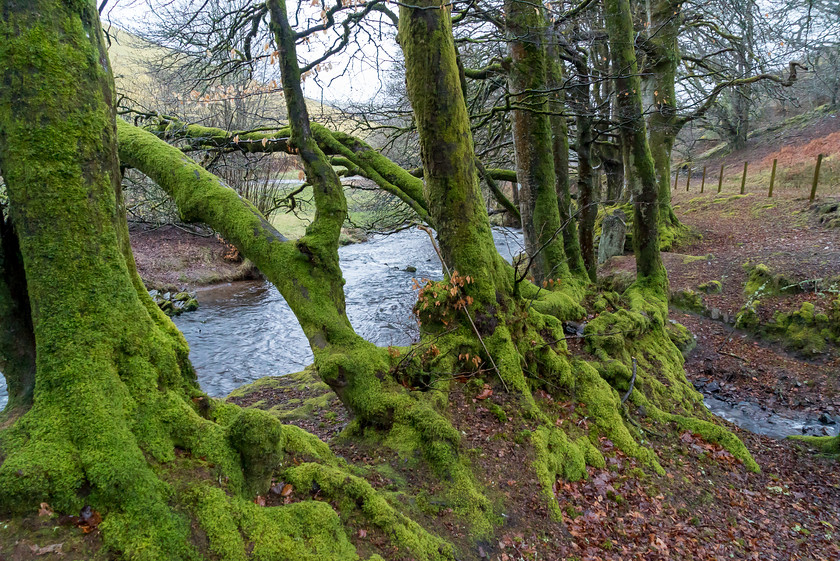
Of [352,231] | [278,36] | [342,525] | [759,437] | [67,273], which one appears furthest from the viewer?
[352,231]

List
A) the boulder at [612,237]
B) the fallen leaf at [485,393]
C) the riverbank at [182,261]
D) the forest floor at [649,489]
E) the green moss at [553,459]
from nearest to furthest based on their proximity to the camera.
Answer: the forest floor at [649,489] < the green moss at [553,459] < the fallen leaf at [485,393] < the boulder at [612,237] < the riverbank at [182,261]

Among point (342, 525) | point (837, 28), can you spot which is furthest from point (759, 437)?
point (837, 28)

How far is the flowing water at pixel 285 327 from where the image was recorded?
7094 mm

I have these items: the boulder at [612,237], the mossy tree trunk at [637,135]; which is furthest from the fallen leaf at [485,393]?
the boulder at [612,237]

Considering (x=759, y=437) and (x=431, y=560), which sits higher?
(x=431, y=560)

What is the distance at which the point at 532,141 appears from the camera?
6.68 m

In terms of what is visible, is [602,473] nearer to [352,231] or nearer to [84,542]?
[84,542]

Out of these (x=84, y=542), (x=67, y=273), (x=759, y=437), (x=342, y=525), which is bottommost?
(x=759, y=437)

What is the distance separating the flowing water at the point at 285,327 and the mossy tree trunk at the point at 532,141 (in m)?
0.53

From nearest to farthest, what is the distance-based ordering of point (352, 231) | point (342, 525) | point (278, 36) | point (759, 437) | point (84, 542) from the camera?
1. point (84, 542)
2. point (342, 525)
3. point (278, 36)
4. point (759, 437)
5. point (352, 231)

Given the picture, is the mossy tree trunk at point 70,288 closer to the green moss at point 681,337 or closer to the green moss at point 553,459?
the green moss at point 553,459

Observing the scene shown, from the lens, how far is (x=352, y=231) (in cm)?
2339

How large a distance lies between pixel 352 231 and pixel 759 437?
1969 cm

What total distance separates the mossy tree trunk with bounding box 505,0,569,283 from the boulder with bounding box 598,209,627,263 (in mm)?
7363
